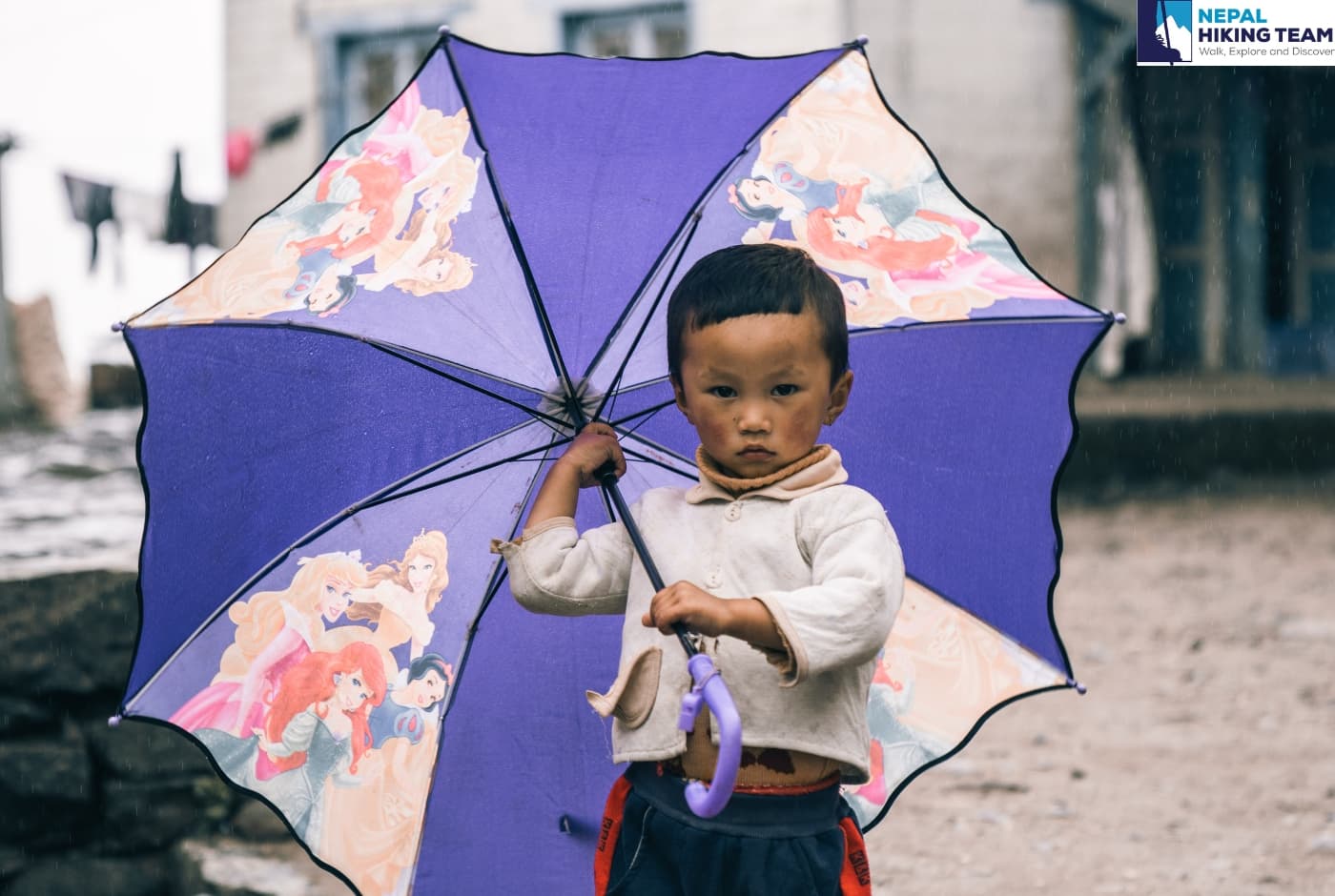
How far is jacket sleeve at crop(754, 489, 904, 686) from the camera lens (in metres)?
1.74

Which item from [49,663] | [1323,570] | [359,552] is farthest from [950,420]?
[1323,570]

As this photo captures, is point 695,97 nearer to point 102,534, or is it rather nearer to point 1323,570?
point 102,534

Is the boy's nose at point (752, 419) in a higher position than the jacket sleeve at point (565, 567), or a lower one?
higher

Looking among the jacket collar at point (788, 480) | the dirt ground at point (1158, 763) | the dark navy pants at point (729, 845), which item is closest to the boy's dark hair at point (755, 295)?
the jacket collar at point (788, 480)

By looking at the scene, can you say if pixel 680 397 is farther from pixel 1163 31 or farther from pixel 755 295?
pixel 1163 31

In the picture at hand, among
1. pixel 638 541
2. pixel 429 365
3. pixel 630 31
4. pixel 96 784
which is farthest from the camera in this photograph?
pixel 630 31

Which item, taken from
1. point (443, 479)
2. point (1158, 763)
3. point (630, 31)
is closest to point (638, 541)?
point (443, 479)

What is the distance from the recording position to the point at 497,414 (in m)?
2.26

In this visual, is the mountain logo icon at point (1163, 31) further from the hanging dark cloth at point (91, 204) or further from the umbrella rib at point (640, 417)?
the hanging dark cloth at point (91, 204)

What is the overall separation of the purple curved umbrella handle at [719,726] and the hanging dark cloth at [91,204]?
10698 mm

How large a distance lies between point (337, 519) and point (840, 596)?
0.87 metres

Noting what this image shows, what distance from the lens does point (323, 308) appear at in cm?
219

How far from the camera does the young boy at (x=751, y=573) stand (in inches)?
73.8

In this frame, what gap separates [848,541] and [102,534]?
2.84 meters
